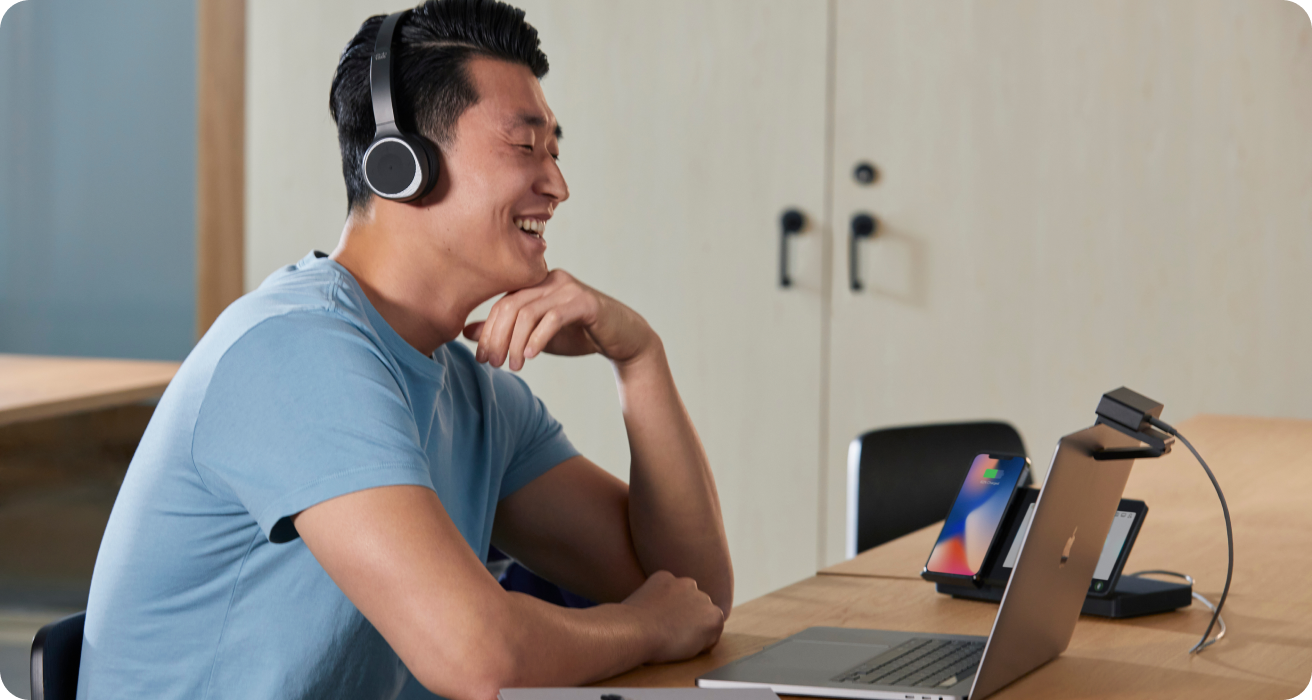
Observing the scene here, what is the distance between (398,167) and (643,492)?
1.62ft

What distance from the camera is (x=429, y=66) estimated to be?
4.11 feet

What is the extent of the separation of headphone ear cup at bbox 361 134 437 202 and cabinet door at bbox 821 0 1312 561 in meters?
2.17

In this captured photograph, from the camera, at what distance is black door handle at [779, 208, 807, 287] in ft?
10.7

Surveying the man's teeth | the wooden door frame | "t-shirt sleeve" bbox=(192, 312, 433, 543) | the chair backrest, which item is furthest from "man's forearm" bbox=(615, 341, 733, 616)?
the wooden door frame

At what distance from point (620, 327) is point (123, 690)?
62 centimetres

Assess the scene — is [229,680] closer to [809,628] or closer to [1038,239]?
[809,628]

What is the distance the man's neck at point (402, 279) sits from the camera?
4.08 ft

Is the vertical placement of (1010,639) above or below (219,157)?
below

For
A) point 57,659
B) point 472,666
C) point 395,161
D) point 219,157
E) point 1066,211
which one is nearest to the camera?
point 472,666

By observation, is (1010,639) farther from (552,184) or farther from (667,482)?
(552,184)

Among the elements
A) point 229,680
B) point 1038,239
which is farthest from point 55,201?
point 229,680

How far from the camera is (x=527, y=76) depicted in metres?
1.31

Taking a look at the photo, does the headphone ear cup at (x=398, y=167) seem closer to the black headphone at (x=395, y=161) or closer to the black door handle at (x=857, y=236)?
the black headphone at (x=395, y=161)

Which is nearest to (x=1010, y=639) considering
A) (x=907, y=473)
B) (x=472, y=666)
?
(x=472, y=666)
